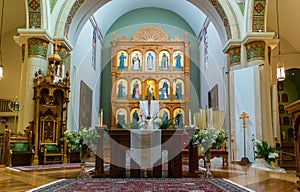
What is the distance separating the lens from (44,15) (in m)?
8.80

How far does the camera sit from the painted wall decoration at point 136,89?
51.7 ft

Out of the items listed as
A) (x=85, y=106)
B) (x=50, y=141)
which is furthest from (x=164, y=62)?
(x=50, y=141)

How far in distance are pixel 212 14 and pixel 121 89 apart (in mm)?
6884

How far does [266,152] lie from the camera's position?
25.0 feet

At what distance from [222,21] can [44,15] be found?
5281 millimetres

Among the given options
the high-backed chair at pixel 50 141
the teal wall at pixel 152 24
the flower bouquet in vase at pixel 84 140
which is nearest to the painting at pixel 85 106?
the high-backed chair at pixel 50 141

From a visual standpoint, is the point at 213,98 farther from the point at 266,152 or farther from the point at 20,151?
the point at 20,151

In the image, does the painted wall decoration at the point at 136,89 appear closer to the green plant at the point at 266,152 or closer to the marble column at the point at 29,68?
the marble column at the point at 29,68

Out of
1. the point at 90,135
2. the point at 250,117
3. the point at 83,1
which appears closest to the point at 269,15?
the point at 250,117

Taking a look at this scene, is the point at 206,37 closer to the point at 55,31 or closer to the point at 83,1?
the point at 83,1

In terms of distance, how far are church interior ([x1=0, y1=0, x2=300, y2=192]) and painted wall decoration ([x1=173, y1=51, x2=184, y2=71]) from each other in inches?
2.0

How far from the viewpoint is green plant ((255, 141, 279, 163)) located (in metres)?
7.41

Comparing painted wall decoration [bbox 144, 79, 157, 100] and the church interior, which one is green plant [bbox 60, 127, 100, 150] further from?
painted wall decoration [bbox 144, 79, 157, 100]

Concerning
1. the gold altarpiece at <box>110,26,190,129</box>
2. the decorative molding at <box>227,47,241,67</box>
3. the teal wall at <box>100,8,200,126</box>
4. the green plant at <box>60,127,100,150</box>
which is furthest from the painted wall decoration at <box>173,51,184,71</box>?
the green plant at <box>60,127,100,150</box>
